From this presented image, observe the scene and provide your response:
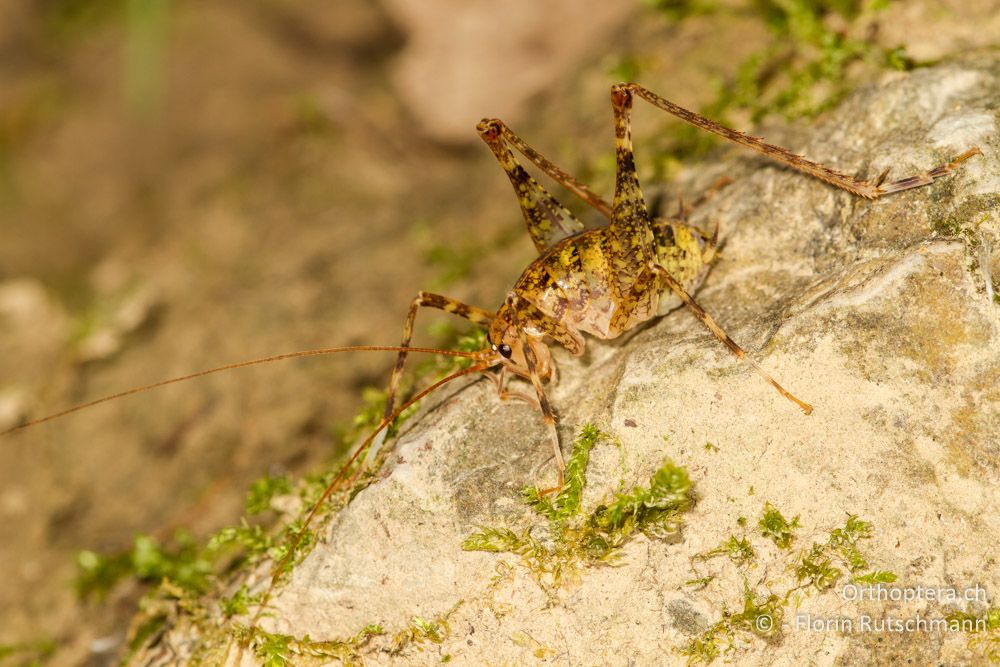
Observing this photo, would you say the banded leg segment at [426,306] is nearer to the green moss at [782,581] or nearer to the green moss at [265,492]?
the green moss at [265,492]

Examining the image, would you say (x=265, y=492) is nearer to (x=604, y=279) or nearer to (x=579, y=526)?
(x=579, y=526)

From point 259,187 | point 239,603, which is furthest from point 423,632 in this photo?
point 259,187

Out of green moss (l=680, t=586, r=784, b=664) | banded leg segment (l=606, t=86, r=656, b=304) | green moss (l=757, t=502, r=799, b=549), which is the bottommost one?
green moss (l=680, t=586, r=784, b=664)

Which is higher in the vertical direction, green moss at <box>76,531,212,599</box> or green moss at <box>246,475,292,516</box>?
green moss at <box>246,475,292,516</box>

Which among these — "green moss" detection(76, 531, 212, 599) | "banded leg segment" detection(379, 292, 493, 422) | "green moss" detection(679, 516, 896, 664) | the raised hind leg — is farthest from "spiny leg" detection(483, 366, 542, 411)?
"green moss" detection(76, 531, 212, 599)

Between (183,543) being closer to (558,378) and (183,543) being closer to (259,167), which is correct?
(558,378)

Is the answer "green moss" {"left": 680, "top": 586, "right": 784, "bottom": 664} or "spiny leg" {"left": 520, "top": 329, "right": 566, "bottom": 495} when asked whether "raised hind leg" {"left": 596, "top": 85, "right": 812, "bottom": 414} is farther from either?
"green moss" {"left": 680, "top": 586, "right": 784, "bottom": 664}
